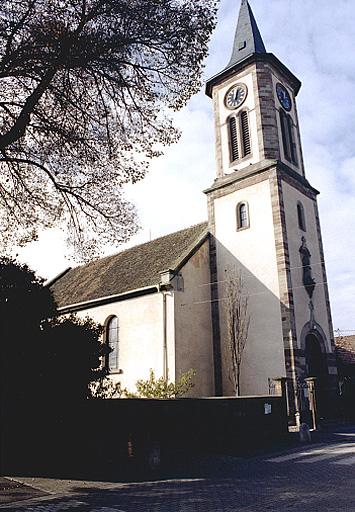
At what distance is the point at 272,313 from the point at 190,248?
507cm

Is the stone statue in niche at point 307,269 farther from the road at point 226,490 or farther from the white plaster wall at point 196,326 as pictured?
the road at point 226,490

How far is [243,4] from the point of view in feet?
94.4

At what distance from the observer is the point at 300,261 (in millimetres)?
21484

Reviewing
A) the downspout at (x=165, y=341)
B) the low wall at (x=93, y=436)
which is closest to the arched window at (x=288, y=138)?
the downspout at (x=165, y=341)

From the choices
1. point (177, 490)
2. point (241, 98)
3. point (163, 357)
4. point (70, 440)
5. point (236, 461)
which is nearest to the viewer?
point (177, 490)

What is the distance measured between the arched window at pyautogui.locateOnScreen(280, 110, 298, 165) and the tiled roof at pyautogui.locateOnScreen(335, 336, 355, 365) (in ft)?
40.0

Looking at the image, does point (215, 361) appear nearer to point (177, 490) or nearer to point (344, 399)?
point (344, 399)

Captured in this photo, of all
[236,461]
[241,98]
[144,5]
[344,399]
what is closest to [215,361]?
[344,399]

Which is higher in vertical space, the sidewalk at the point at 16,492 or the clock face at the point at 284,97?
the clock face at the point at 284,97

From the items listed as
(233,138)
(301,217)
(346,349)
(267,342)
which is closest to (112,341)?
(267,342)

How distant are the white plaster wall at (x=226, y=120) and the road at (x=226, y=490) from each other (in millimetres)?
15434

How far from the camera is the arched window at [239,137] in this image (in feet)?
78.5

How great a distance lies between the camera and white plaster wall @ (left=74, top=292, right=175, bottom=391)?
20031mm

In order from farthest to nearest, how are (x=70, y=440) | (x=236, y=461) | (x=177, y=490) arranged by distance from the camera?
(x=236, y=461) < (x=70, y=440) < (x=177, y=490)
